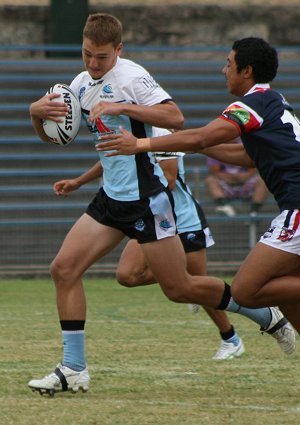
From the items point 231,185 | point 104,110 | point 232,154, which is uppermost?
point 104,110

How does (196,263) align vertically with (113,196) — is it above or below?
below

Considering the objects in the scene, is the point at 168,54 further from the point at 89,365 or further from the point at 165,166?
the point at 89,365

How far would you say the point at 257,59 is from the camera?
633 cm

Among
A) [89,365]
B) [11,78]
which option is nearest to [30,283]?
[11,78]

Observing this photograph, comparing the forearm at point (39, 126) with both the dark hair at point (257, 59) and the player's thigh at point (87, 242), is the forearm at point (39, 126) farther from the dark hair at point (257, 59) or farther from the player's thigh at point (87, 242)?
the dark hair at point (257, 59)

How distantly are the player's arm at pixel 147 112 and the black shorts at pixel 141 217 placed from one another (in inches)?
18.7

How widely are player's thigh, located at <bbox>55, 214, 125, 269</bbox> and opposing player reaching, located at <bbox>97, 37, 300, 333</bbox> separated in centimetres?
72

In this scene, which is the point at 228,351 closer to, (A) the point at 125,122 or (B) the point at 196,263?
(B) the point at 196,263

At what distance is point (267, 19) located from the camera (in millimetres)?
16688

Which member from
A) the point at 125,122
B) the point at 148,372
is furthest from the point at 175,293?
the point at 125,122

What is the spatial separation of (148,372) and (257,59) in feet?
6.67

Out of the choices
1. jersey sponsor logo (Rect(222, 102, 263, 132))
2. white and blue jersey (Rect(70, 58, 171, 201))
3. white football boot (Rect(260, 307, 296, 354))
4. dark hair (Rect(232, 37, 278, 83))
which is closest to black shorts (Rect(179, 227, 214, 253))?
white football boot (Rect(260, 307, 296, 354))

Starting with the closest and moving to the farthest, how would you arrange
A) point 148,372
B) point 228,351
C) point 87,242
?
point 87,242
point 148,372
point 228,351

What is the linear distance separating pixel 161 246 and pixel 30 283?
7.21 metres
